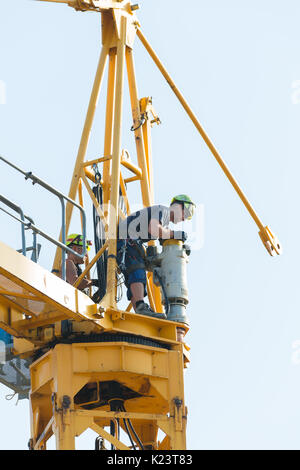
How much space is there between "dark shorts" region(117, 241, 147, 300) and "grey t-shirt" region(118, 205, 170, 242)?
204mm

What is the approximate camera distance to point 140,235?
2355cm

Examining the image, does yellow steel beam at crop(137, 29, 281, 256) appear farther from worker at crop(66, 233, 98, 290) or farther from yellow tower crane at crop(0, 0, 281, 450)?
worker at crop(66, 233, 98, 290)

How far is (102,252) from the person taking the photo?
23.4 meters

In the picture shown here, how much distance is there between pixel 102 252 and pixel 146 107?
17.6ft

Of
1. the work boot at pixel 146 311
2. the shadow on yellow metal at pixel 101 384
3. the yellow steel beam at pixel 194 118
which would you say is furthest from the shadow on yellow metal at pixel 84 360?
the yellow steel beam at pixel 194 118

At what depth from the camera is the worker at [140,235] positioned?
76.2 feet

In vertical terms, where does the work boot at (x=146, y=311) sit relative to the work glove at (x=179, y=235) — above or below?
below

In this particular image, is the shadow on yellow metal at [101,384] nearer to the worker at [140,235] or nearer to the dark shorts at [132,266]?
the worker at [140,235]

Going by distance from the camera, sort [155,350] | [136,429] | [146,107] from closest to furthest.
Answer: [155,350]
[136,429]
[146,107]

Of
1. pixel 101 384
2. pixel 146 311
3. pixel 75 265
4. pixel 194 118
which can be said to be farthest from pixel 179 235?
pixel 194 118

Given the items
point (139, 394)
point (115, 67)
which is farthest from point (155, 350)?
point (115, 67)

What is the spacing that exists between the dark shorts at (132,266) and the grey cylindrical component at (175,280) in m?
0.39

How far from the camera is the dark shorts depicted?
2327cm
